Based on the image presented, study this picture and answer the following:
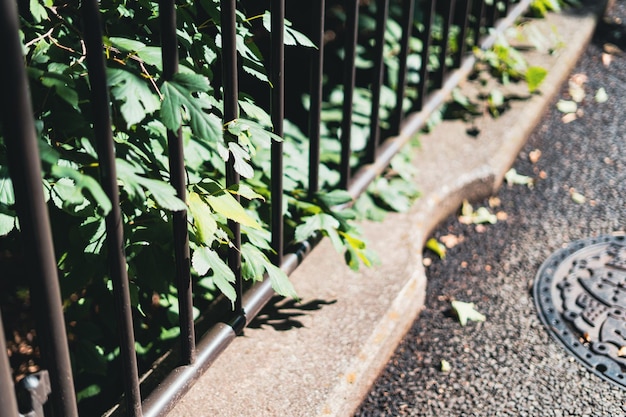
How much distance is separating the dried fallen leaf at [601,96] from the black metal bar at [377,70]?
1.79 m

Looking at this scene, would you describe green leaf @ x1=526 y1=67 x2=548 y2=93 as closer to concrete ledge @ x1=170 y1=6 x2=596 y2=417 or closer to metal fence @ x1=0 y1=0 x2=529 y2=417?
concrete ledge @ x1=170 y1=6 x2=596 y2=417

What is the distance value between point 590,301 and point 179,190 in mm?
1626

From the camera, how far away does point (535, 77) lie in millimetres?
3518

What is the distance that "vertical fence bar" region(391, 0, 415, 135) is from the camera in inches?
98.1

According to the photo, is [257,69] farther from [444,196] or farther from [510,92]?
[510,92]

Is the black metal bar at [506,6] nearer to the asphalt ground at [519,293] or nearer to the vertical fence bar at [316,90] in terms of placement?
the asphalt ground at [519,293]

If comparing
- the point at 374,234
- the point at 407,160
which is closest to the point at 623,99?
the point at 407,160

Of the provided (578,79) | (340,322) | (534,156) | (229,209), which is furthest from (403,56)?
(578,79)

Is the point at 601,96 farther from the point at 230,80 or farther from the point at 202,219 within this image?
the point at 202,219

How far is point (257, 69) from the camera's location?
67.6 inches

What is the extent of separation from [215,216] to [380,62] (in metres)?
0.97

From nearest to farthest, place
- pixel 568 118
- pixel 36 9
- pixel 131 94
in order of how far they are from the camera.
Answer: pixel 131 94
pixel 36 9
pixel 568 118

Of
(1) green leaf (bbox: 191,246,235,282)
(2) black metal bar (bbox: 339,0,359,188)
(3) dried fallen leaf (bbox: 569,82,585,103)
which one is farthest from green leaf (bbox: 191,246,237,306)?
(3) dried fallen leaf (bbox: 569,82,585,103)

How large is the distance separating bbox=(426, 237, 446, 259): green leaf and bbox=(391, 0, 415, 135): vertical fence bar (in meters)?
0.43
